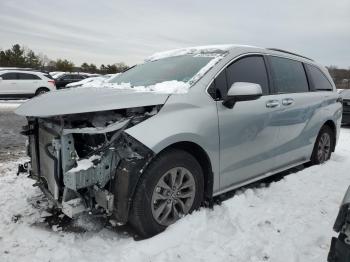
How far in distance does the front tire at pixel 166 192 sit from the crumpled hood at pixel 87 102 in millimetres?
504

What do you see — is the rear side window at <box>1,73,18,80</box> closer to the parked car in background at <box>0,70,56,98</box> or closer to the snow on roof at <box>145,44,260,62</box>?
the parked car in background at <box>0,70,56,98</box>

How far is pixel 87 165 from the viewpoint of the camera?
2.96 meters

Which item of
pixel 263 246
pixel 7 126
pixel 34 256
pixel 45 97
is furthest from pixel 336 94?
pixel 7 126

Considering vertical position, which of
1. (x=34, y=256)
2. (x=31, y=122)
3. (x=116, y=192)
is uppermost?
(x=31, y=122)

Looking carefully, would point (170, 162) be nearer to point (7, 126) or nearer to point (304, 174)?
point (304, 174)

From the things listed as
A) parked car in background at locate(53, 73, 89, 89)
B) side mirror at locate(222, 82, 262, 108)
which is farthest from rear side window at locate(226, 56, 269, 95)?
parked car in background at locate(53, 73, 89, 89)

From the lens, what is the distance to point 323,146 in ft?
18.8

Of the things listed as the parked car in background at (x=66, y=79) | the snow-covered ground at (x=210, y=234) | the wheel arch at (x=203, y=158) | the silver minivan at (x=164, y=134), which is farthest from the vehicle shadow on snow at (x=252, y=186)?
the parked car in background at (x=66, y=79)

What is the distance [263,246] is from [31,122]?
253 centimetres

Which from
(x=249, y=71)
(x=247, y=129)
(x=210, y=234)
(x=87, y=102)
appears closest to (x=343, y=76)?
(x=249, y=71)

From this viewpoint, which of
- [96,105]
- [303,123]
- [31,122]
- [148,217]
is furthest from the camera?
[303,123]

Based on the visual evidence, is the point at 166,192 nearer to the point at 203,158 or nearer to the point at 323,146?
the point at 203,158

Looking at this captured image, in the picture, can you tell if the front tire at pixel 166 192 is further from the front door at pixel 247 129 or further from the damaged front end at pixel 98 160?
the front door at pixel 247 129

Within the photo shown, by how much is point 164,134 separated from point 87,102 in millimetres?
684
